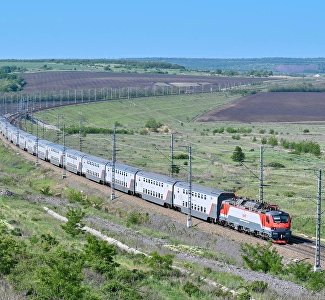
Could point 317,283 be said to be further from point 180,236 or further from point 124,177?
point 124,177

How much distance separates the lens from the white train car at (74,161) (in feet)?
274

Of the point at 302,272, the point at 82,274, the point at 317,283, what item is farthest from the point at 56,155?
the point at 82,274

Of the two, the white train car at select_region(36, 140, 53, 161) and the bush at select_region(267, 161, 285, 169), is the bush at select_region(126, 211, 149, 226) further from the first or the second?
the white train car at select_region(36, 140, 53, 161)

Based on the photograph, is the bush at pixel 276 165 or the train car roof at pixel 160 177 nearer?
the train car roof at pixel 160 177

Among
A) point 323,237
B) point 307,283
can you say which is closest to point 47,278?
point 307,283

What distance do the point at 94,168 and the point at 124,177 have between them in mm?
8945

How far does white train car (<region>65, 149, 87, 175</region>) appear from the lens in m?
83.5

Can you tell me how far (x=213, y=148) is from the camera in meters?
116

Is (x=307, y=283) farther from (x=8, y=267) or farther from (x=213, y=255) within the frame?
(x=8, y=267)

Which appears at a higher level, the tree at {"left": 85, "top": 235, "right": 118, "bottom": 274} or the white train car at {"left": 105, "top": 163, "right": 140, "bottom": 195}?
the tree at {"left": 85, "top": 235, "right": 118, "bottom": 274}

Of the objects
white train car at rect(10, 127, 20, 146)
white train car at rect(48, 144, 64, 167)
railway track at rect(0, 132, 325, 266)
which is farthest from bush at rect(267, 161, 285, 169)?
white train car at rect(10, 127, 20, 146)

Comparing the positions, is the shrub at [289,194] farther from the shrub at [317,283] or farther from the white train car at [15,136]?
the white train car at [15,136]

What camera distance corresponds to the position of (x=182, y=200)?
198ft

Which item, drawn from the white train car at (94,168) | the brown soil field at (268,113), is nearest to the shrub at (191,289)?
the white train car at (94,168)
